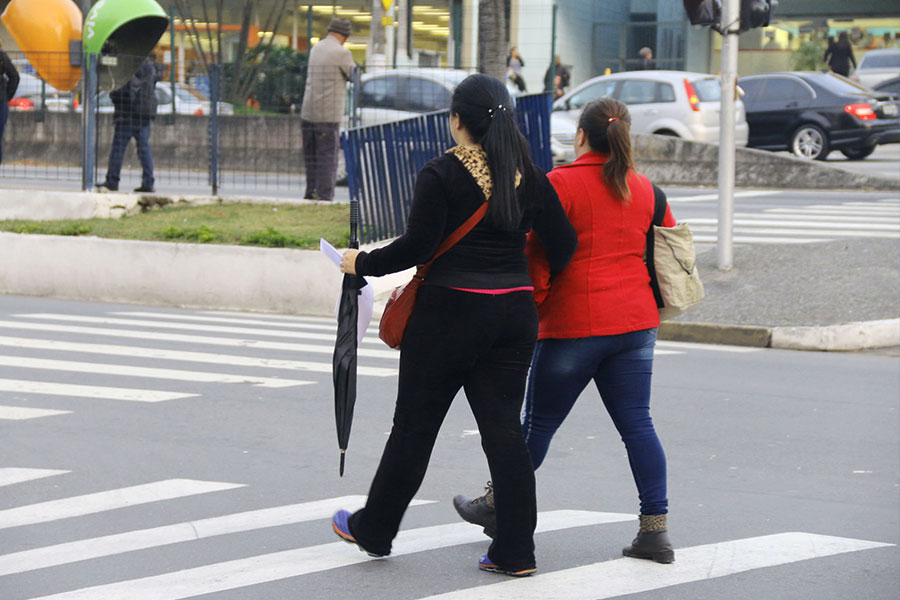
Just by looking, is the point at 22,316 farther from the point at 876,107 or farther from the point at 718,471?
the point at 876,107

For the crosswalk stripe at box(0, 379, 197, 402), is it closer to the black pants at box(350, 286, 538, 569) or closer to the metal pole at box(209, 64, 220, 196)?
the black pants at box(350, 286, 538, 569)

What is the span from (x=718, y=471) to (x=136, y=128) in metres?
10.4

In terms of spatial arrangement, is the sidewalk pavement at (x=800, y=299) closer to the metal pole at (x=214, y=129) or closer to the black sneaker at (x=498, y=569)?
the metal pole at (x=214, y=129)

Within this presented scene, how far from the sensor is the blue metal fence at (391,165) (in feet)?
38.2

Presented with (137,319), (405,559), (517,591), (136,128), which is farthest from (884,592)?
(136,128)

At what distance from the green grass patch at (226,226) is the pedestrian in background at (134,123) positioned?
0.74 meters

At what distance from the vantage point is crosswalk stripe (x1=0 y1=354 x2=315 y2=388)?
8023mm

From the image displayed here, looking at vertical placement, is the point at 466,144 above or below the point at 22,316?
above

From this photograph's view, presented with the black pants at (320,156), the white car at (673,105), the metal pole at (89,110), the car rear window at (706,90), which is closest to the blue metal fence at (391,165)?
the black pants at (320,156)

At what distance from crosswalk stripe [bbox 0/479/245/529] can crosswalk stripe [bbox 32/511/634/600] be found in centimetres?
90

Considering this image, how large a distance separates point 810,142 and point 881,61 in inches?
493

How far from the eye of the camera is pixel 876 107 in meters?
22.9

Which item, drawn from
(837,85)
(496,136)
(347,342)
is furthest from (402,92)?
(496,136)

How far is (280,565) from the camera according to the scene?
185 inches
